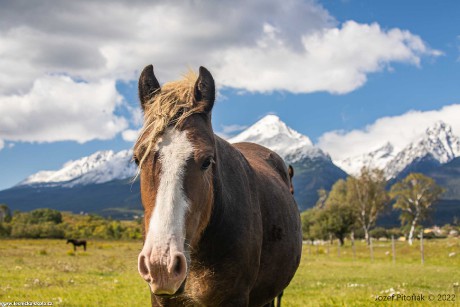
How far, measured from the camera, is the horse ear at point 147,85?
4.22 m

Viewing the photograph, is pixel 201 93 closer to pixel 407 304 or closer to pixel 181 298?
pixel 181 298

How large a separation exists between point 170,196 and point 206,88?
3.92 ft

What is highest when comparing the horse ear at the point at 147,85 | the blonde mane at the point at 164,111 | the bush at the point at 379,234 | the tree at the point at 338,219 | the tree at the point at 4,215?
the tree at the point at 4,215

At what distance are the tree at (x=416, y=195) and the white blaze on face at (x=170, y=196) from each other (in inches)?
3117

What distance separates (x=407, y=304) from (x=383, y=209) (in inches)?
2896

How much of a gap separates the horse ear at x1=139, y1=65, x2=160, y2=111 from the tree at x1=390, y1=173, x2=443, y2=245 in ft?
259

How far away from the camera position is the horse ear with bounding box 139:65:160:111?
13.9 feet

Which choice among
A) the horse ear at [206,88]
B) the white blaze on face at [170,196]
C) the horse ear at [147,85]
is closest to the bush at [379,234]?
the horse ear at [206,88]

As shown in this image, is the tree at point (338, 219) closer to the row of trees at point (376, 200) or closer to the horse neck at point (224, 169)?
the row of trees at point (376, 200)

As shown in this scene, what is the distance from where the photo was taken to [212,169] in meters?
4.15

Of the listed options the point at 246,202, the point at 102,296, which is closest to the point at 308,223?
the point at 102,296

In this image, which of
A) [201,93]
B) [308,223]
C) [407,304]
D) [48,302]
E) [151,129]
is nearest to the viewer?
[151,129]

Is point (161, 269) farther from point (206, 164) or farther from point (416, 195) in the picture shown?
point (416, 195)

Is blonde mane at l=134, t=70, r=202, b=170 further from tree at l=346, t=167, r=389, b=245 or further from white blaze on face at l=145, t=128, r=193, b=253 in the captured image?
tree at l=346, t=167, r=389, b=245
